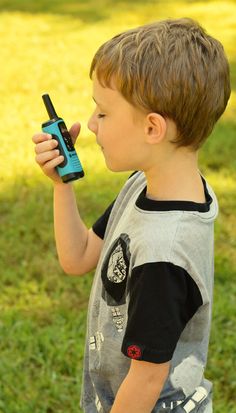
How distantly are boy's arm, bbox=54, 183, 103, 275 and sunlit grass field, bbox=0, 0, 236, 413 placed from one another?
3.45ft

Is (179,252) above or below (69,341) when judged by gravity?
above

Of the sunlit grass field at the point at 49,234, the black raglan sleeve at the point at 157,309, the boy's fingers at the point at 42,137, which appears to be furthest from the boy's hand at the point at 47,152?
the sunlit grass field at the point at 49,234

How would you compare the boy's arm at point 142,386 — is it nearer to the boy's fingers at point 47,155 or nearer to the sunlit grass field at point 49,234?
the boy's fingers at point 47,155

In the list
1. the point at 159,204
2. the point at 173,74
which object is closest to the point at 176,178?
the point at 159,204

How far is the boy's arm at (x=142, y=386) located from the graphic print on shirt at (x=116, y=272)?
0.18 meters

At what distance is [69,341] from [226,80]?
192 centimetres

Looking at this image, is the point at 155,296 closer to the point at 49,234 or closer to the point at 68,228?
the point at 68,228

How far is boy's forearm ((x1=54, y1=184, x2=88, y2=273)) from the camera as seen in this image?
7.09ft

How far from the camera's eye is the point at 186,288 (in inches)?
68.3

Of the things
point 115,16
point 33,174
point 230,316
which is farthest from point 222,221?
point 115,16

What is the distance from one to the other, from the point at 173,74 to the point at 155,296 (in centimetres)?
47

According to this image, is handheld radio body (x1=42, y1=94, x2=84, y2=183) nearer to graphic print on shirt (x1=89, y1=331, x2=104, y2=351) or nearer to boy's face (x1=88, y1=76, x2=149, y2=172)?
boy's face (x1=88, y1=76, x2=149, y2=172)

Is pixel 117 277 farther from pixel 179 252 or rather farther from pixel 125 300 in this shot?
pixel 179 252

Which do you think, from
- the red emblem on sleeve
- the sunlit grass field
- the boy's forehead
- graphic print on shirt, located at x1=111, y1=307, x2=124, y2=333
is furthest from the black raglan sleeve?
the sunlit grass field
